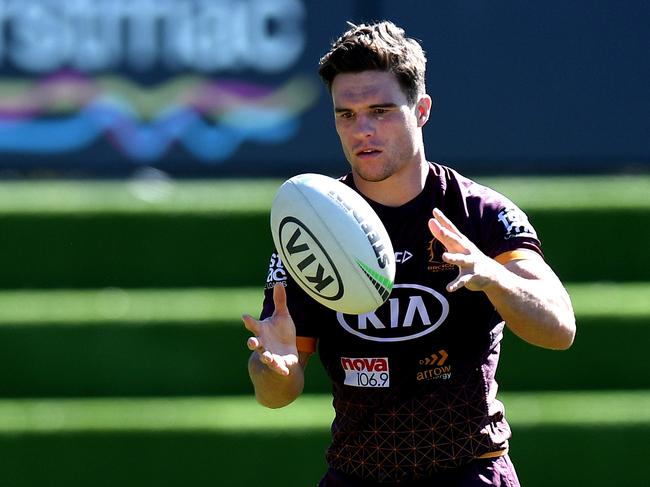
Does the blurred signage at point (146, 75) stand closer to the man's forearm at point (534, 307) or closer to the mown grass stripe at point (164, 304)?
the mown grass stripe at point (164, 304)

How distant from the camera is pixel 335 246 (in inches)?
125

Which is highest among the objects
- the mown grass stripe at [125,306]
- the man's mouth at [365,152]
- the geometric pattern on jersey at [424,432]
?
the man's mouth at [365,152]

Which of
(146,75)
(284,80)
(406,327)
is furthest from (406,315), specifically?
(146,75)

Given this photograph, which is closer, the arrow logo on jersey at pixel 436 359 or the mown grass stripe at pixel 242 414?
the arrow logo on jersey at pixel 436 359

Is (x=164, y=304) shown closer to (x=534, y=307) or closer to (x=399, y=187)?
(x=399, y=187)

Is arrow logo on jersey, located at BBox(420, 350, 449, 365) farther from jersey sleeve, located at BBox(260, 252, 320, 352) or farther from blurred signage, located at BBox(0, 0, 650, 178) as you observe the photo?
blurred signage, located at BBox(0, 0, 650, 178)

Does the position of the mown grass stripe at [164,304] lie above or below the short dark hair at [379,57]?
below

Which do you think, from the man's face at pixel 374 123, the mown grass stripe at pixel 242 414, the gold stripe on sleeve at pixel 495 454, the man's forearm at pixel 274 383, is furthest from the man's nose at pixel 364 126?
the mown grass stripe at pixel 242 414

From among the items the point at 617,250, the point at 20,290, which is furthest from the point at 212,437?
the point at 617,250

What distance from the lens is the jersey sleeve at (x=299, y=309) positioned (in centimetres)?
342

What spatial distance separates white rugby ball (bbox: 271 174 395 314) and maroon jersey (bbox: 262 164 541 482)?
0.19 meters

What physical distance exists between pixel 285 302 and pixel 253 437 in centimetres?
268

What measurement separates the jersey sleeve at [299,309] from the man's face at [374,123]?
39cm

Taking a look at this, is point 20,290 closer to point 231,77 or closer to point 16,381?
point 16,381
